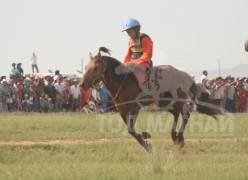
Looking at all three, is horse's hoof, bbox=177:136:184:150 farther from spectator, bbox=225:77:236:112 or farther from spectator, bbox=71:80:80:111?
spectator, bbox=225:77:236:112

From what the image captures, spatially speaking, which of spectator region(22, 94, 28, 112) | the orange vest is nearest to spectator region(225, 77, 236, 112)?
spectator region(22, 94, 28, 112)

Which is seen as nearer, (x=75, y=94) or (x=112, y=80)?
(x=112, y=80)

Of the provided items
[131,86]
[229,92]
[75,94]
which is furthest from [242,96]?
[131,86]

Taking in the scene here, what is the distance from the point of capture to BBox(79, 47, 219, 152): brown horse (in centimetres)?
1241

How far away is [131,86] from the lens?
507 inches

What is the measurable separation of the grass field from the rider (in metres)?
1.58

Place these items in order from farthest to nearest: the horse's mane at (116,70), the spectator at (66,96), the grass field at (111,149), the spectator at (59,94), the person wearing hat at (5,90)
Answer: the spectator at (66,96), the spectator at (59,94), the person wearing hat at (5,90), the horse's mane at (116,70), the grass field at (111,149)

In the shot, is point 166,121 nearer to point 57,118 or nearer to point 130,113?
Answer: point 57,118

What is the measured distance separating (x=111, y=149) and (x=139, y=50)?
222 centimetres

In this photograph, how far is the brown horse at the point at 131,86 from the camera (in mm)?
12406

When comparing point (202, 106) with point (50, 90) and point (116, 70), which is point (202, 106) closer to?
point (116, 70)

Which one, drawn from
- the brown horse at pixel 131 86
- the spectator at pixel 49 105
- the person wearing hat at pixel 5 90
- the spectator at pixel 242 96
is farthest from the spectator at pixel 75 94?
the brown horse at pixel 131 86

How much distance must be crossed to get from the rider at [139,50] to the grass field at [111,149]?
1.58 m

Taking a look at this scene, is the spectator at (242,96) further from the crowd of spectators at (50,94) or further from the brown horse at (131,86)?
the brown horse at (131,86)
